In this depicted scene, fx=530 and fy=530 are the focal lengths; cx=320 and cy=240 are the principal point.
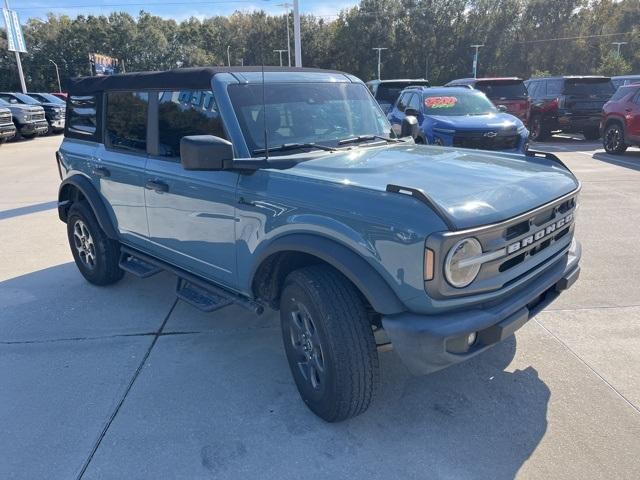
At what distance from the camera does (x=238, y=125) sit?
132 inches

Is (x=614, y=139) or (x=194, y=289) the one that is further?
(x=614, y=139)

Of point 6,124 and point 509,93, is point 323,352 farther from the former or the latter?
point 6,124

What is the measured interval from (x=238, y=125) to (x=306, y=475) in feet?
6.78

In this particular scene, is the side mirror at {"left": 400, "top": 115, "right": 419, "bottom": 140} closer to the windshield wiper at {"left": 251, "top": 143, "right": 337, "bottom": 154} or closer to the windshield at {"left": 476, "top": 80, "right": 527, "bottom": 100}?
the windshield wiper at {"left": 251, "top": 143, "right": 337, "bottom": 154}

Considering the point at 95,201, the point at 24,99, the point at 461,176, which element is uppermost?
the point at 461,176

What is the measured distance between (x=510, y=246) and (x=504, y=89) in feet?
45.9

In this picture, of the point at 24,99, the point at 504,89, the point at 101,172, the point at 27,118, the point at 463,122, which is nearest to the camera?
the point at 101,172

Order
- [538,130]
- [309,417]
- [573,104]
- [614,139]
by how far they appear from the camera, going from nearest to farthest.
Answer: [309,417] → [614,139] → [573,104] → [538,130]

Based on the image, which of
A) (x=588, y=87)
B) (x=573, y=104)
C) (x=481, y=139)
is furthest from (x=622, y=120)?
(x=481, y=139)

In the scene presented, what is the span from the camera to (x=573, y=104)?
49.5 ft

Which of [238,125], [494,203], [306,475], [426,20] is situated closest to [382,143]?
[238,125]

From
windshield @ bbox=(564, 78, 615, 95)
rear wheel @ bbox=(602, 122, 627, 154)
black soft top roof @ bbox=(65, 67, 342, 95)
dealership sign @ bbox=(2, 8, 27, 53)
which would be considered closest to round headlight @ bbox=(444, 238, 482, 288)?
black soft top roof @ bbox=(65, 67, 342, 95)

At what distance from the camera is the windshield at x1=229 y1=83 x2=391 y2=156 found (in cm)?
341

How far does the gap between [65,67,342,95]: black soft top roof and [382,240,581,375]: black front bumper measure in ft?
6.86
